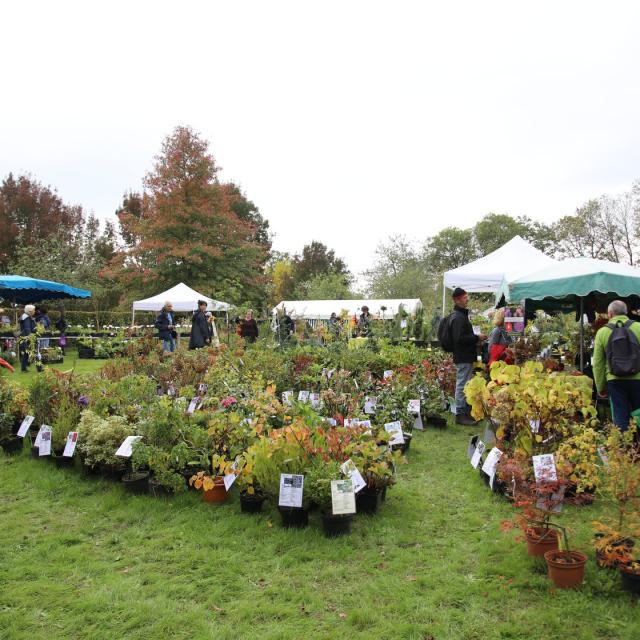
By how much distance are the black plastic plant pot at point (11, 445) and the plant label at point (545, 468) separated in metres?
5.16

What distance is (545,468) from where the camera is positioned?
330 centimetres

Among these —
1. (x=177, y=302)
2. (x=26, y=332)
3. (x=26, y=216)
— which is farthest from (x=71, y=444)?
(x=26, y=216)

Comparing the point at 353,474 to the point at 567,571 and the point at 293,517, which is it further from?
the point at 567,571

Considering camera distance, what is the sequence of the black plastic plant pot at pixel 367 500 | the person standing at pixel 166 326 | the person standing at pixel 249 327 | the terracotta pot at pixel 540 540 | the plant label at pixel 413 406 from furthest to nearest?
1. the person standing at pixel 166 326
2. the person standing at pixel 249 327
3. the plant label at pixel 413 406
4. the black plastic plant pot at pixel 367 500
5. the terracotta pot at pixel 540 540

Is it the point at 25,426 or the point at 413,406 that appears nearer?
the point at 25,426

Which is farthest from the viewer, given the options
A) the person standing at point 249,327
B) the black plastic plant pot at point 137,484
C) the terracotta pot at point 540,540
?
the person standing at point 249,327

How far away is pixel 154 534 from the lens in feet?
11.9

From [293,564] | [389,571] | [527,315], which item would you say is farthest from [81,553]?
[527,315]

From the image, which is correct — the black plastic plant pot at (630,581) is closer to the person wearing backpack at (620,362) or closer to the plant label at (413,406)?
the person wearing backpack at (620,362)

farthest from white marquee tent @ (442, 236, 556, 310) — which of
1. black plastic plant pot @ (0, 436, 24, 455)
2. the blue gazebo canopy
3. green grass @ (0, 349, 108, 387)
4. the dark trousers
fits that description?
the blue gazebo canopy

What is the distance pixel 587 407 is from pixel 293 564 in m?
2.29

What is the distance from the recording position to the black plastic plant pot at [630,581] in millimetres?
2658

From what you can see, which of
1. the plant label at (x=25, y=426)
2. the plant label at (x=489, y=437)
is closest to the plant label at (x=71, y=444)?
the plant label at (x=25, y=426)

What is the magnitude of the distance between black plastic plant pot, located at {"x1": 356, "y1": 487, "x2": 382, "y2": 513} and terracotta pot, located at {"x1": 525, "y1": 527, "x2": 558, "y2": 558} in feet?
3.66
